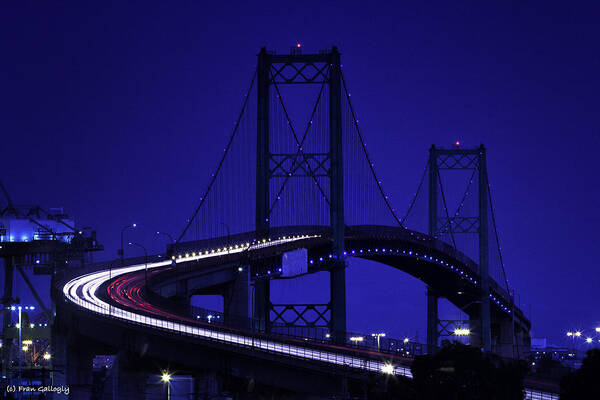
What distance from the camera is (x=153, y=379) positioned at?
68500 mm

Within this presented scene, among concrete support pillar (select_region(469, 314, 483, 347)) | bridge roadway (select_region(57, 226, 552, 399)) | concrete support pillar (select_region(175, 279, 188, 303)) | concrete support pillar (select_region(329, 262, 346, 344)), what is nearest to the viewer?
bridge roadway (select_region(57, 226, 552, 399))

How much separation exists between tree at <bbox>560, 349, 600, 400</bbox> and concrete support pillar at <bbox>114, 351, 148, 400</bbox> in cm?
3070

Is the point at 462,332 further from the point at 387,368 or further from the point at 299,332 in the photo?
the point at 387,368

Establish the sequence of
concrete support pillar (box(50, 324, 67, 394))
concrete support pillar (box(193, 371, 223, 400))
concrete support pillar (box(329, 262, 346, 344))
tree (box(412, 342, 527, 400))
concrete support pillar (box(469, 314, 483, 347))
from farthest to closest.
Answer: concrete support pillar (box(469, 314, 483, 347)) → concrete support pillar (box(329, 262, 346, 344)) → concrete support pillar (box(50, 324, 67, 394)) → concrete support pillar (box(193, 371, 223, 400)) → tree (box(412, 342, 527, 400))

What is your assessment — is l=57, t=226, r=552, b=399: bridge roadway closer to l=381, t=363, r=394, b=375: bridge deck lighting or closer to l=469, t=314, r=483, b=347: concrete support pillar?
l=381, t=363, r=394, b=375: bridge deck lighting

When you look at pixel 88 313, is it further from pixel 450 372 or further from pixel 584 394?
pixel 584 394

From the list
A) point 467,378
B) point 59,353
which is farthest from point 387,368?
point 59,353

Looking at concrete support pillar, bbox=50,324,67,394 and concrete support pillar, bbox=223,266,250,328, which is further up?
concrete support pillar, bbox=223,266,250,328

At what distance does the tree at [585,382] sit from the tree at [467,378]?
4.29 metres


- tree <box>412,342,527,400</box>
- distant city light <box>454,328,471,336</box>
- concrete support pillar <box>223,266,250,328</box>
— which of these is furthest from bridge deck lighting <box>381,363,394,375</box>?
distant city light <box>454,328,471,336</box>

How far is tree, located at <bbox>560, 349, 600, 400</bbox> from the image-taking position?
36.6 metres

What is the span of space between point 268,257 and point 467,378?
1916 inches

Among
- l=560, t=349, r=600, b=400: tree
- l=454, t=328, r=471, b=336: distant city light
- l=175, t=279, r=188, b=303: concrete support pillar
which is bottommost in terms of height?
l=560, t=349, r=600, b=400: tree

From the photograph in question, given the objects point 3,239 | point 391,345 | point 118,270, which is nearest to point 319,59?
point 118,270
